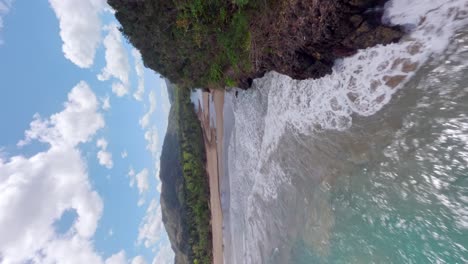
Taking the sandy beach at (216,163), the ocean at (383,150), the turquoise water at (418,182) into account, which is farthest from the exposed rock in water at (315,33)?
the sandy beach at (216,163)

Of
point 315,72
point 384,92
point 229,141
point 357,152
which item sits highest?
point 229,141

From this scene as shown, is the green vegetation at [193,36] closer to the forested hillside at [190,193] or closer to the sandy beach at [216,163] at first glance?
the sandy beach at [216,163]

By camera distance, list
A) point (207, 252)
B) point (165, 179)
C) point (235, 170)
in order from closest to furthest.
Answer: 1. point (235, 170)
2. point (207, 252)
3. point (165, 179)

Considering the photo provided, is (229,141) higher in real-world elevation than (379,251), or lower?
higher

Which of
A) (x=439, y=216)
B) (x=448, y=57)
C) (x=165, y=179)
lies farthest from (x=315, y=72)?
(x=165, y=179)

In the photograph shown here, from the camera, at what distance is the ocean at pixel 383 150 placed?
20.9ft

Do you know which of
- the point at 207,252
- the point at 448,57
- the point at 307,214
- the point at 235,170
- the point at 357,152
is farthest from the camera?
the point at 207,252

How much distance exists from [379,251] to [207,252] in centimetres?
1769

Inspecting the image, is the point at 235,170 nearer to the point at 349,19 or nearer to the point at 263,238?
the point at 263,238

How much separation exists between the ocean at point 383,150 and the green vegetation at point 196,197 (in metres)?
10.6

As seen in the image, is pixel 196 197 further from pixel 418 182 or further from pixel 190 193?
pixel 418 182

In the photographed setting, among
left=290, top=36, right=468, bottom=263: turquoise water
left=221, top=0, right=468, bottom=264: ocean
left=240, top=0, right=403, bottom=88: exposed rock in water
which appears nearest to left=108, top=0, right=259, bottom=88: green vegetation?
left=240, top=0, right=403, bottom=88: exposed rock in water

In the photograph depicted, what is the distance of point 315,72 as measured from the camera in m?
9.37

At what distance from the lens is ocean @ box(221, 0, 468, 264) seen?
6371mm
